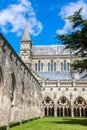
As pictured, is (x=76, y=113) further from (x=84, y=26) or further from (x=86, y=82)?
(x=84, y=26)

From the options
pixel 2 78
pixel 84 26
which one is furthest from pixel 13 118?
pixel 84 26

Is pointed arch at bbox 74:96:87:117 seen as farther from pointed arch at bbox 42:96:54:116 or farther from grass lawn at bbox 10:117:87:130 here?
grass lawn at bbox 10:117:87:130

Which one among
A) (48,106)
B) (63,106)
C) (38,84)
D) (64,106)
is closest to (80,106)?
(64,106)

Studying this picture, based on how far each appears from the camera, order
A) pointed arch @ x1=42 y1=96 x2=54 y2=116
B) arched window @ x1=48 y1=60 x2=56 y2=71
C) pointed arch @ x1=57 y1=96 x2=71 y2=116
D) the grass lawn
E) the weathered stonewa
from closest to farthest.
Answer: the grass lawn
the weathered stonewa
pointed arch @ x1=57 y1=96 x2=71 y2=116
pointed arch @ x1=42 y1=96 x2=54 y2=116
arched window @ x1=48 y1=60 x2=56 y2=71

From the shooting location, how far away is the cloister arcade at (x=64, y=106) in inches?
1538

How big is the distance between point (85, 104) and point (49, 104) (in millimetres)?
6575

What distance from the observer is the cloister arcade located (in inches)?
1538

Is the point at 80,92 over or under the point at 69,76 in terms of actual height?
under

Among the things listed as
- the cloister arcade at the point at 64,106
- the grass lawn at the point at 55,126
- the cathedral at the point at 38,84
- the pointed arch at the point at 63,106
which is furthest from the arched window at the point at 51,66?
the grass lawn at the point at 55,126

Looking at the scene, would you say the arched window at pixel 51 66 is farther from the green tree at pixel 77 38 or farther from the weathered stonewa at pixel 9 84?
the green tree at pixel 77 38

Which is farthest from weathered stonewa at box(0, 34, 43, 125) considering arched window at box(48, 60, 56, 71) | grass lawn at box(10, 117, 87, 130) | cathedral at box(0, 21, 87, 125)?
arched window at box(48, 60, 56, 71)

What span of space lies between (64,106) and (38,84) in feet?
21.8

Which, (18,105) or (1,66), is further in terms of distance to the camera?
(18,105)

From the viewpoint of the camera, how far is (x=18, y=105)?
20.4 metres
